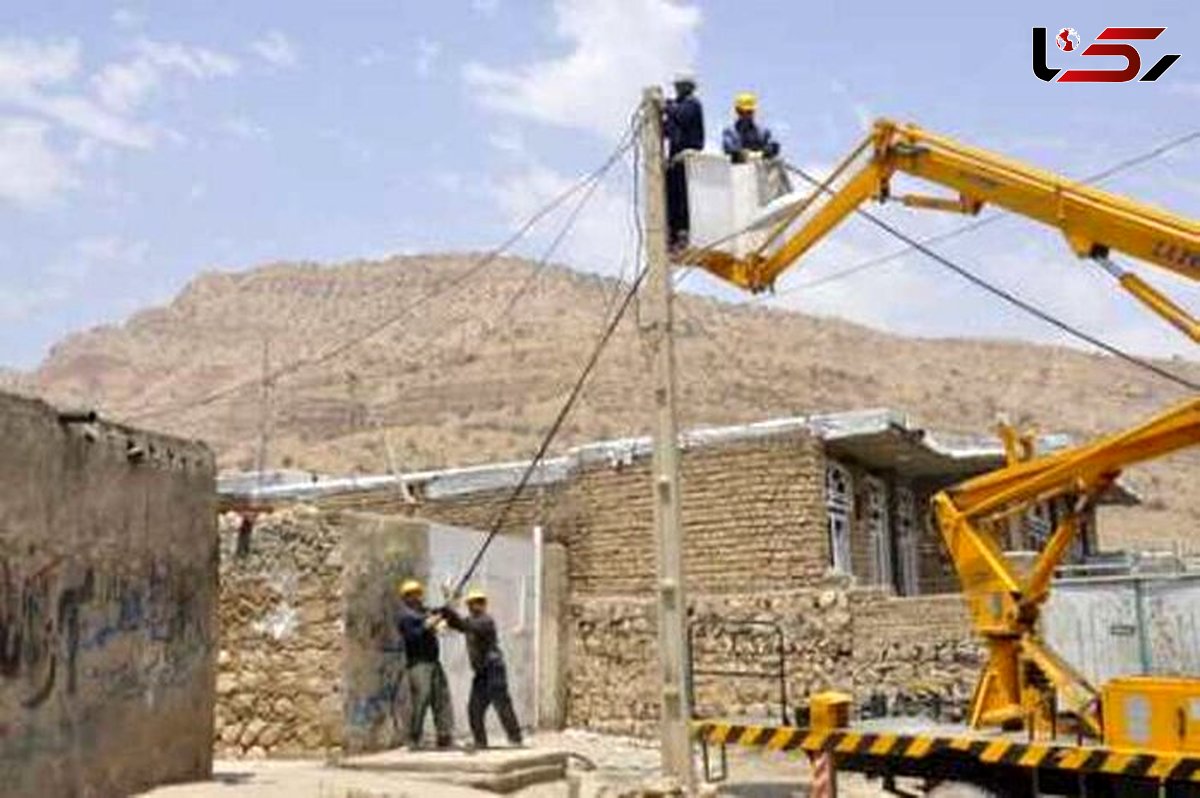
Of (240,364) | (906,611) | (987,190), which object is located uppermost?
(240,364)

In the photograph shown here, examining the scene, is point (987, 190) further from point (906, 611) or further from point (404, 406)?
point (404, 406)

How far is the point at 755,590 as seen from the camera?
24.7 m

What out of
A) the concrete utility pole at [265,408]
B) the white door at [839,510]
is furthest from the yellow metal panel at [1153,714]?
the concrete utility pole at [265,408]

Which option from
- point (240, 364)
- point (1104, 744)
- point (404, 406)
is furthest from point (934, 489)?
point (240, 364)

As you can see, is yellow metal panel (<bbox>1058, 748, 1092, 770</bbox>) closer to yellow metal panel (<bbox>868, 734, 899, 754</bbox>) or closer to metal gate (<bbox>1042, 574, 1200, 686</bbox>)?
yellow metal panel (<bbox>868, 734, 899, 754</bbox>)

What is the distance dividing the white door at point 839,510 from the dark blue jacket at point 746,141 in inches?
436

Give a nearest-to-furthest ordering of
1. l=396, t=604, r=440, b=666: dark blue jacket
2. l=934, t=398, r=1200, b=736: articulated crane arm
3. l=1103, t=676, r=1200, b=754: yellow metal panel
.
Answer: l=1103, t=676, r=1200, b=754: yellow metal panel < l=934, t=398, r=1200, b=736: articulated crane arm < l=396, t=604, r=440, b=666: dark blue jacket

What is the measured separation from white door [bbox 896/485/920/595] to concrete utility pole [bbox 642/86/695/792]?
16.6m

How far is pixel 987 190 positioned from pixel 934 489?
1871 cm

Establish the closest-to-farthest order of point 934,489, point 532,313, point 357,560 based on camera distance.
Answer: point 357,560
point 934,489
point 532,313

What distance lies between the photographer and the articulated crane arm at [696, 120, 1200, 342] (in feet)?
40.6

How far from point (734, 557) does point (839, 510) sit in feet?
7.94

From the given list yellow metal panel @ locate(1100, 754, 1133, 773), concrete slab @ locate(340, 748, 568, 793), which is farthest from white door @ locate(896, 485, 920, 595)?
yellow metal panel @ locate(1100, 754, 1133, 773)

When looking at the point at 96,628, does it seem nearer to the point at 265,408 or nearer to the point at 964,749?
the point at 964,749
